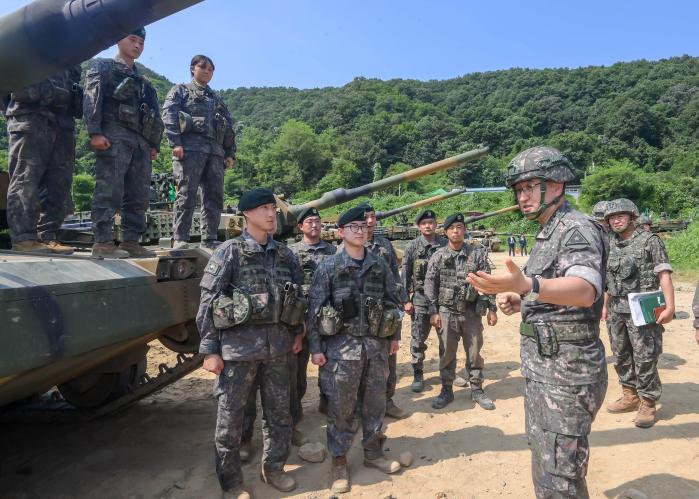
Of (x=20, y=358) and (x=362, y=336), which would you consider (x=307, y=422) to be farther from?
(x=20, y=358)

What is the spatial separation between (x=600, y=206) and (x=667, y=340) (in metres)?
3.41

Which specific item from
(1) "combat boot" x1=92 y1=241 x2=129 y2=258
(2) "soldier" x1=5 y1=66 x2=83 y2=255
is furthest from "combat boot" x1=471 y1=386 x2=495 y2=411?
(2) "soldier" x1=5 y1=66 x2=83 y2=255

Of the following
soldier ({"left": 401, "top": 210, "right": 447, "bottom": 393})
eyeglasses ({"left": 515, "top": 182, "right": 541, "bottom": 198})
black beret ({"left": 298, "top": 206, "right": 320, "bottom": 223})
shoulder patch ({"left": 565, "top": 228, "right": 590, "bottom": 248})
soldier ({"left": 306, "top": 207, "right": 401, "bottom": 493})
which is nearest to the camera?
shoulder patch ({"left": 565, "top": 228, "right": 590, "bottom": 248})

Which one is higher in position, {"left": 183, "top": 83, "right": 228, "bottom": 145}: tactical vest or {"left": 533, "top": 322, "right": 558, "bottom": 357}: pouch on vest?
{"left": 183, "top": 83, "right": 228, "bottom": 145}: tactical vest

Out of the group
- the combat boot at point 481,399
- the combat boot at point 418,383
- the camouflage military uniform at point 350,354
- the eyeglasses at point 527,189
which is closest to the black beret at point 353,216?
the camouflage military uniform at point 350,354

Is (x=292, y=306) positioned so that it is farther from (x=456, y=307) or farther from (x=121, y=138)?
(x=456, y=307)

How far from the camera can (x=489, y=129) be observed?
7825cm

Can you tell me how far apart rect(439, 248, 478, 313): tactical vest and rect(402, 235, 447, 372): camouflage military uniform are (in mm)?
500

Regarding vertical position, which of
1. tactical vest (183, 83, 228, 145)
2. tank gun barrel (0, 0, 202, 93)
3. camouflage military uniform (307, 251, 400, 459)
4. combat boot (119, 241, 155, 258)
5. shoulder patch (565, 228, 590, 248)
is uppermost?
tactical vest (183, 83, 228, 145)

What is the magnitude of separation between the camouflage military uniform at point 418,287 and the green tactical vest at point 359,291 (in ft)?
6.19

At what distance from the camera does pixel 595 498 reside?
300cm

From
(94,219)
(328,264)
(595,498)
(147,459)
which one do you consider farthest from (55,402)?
(595,498)

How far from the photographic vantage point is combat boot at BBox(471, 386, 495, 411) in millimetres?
4574

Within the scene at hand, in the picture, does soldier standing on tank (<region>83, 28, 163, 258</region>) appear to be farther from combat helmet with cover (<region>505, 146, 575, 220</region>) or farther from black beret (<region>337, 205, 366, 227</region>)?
combat helmet with cover (<region>505, 146, 575, 220</region>)
